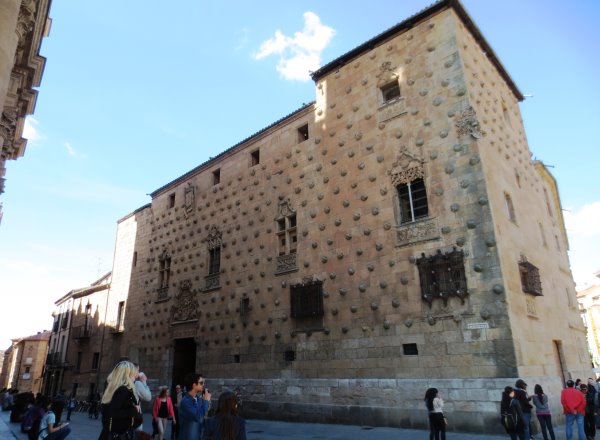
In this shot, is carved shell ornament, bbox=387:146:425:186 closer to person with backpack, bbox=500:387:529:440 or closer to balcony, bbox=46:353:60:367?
person with backpack, bbox=500:387:529:440

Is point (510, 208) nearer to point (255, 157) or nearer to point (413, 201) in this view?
point (413, 201)

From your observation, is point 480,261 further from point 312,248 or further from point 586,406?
point 312,248

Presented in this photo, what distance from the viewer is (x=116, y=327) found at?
22797 millimetres

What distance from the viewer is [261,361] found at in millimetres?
14289

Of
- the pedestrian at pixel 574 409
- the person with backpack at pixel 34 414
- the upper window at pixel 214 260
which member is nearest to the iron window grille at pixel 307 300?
the upper window at pixel 214 260

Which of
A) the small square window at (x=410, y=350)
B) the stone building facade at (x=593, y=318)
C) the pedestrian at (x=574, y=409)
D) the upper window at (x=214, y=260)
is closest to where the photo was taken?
the pedestrian at (x=574, y=409)

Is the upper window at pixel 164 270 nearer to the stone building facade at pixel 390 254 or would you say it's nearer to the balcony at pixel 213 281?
the stone building facade at pixel 390 254

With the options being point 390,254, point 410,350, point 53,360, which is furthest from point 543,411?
point 53,360

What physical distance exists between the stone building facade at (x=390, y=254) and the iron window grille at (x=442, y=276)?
0.10 ft

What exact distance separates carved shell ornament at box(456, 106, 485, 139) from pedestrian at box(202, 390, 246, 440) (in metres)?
9.85

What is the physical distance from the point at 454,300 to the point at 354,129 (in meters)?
6.41

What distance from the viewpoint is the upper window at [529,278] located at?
10.8 m

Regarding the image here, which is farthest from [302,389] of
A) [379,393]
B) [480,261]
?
[480,261]

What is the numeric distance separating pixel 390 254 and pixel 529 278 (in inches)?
143
